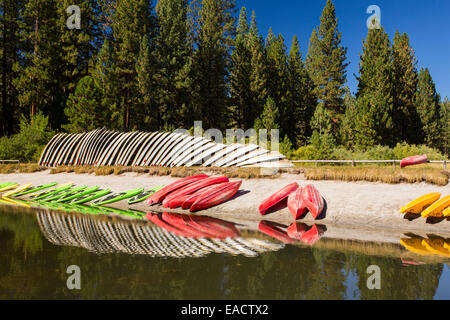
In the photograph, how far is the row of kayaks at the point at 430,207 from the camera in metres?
10.4

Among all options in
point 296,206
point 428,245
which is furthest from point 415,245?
point 296,206

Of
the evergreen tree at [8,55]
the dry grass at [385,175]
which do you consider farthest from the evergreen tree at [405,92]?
the evergreen tree at [8,55]

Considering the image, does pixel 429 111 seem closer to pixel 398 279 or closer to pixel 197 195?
pixel 197 195

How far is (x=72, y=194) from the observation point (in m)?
17.5

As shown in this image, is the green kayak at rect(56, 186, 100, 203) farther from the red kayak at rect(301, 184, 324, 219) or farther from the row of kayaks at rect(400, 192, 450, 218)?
the row of kayaks at rect(400, 192, 450, 218)

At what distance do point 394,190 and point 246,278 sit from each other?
9.67 m

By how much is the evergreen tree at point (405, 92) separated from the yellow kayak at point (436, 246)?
44.1 meters

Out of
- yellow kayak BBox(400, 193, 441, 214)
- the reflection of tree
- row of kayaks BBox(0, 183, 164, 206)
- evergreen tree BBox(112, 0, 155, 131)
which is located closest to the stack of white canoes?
row of kayaks BBox(0, 183, 164, 206)

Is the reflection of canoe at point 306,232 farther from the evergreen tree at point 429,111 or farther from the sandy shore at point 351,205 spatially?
the evergreen tree at point 429,111

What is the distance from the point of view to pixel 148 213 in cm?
1367

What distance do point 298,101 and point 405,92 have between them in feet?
53.7

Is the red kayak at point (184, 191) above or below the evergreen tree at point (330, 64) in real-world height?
below

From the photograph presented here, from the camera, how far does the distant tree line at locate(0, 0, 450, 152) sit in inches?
1517

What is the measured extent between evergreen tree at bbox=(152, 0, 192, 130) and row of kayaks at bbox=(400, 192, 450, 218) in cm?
3194
